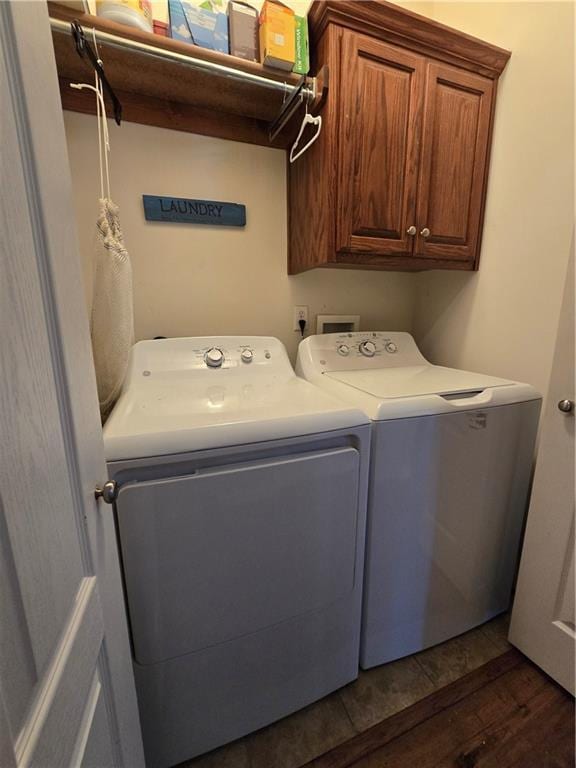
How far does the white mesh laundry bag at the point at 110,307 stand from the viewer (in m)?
0.94

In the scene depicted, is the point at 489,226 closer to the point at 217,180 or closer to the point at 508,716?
the point at 217,180

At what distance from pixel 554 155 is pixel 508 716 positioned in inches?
73.4

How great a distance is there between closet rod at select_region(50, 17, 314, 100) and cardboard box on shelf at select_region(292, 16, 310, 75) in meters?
0.05

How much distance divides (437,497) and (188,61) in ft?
5.03

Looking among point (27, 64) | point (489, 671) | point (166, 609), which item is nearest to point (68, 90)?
point (27, 64)

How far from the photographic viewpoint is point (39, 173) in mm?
418

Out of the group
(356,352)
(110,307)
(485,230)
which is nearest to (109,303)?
(110,307)

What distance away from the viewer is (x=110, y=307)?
3.16 feet

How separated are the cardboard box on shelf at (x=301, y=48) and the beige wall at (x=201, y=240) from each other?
34cm

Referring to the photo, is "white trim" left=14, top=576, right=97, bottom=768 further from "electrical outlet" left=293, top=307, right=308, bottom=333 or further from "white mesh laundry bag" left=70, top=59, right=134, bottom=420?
"electrical outlet" left=293, top=307, right=308, bottom=333

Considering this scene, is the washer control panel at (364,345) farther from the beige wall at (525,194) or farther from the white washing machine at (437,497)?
the beige wall at (525,194)

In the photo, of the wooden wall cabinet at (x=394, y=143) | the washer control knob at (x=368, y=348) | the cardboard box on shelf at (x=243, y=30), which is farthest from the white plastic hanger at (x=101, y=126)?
the washer control knob at (x=368, y=348)

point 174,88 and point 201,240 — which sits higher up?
point 174,88

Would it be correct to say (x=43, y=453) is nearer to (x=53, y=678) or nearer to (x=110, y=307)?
(x=53, y=678)
